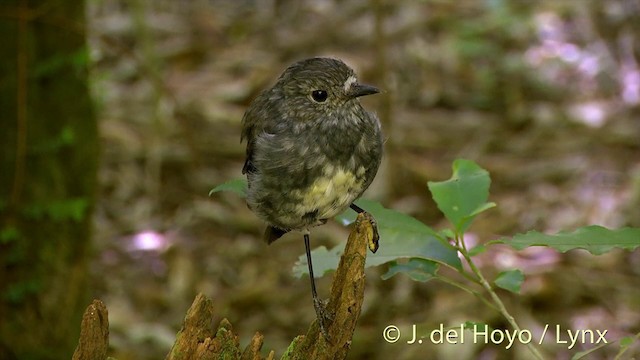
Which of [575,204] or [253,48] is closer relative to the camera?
[575,204]

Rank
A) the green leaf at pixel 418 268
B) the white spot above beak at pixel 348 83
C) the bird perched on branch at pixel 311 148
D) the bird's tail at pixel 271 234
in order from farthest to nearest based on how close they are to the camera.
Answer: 1. the bird's tail at pixel 271 234
2. the white spot above beak at pixel 348 83
3. the bird perched on branch at pixel 311 148
4. the green leaf at pixel 418 268

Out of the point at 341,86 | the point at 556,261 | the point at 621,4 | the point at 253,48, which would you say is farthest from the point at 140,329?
the point at 621,4

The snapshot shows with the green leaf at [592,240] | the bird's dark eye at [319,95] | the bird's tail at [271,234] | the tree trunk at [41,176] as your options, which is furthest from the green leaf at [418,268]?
the tree trunk at [41,176]

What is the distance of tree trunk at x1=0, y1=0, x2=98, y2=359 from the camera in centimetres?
376

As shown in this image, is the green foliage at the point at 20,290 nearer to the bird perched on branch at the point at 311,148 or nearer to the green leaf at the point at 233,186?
the bird perched on branch at the point at 311,148

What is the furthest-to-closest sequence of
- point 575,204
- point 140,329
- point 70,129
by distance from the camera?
point 575,204 < point 140,329 < point 70,129

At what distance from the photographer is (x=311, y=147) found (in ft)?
8.45

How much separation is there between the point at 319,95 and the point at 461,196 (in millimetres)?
785

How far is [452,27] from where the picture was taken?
7809 mm

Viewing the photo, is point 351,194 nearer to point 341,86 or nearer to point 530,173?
point 341,86

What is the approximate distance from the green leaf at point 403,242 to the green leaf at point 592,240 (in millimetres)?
210

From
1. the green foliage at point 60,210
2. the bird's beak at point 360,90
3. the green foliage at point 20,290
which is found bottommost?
the green foliage at point 20,290

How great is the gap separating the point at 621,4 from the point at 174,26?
12.9 feet

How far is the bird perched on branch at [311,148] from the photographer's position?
8.33ft
